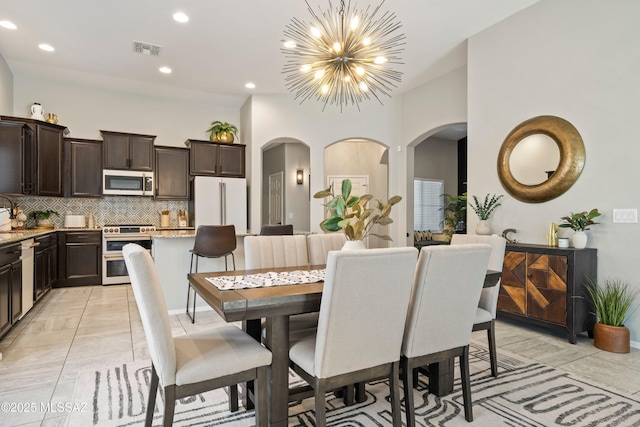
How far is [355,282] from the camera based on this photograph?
1.53m

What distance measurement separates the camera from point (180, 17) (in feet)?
12.7

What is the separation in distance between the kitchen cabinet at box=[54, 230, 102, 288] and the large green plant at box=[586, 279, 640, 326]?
247 inches

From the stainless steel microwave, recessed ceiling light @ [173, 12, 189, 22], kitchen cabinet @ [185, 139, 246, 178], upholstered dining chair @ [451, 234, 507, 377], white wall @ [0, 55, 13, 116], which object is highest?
recessed ceiling light @ [173, 12, 189, 22]

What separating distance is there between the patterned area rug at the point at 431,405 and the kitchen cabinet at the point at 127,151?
425 cm

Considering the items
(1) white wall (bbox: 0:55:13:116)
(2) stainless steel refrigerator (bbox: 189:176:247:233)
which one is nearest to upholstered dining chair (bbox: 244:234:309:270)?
(2) stainless steel refrigerator (bbox: 189:176:247:233)

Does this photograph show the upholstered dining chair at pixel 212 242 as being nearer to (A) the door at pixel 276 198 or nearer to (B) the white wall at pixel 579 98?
(B) the white wall at pixel 579 98

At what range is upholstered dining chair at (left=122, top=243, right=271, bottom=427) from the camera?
148 centimetres

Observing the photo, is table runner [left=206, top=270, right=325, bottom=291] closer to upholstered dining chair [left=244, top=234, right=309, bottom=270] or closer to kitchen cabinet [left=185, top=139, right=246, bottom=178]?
upholstered dining chair [left=244, top=234, right=309, bottom=270]

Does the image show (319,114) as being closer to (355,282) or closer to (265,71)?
(265,71)

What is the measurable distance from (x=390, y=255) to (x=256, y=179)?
16.5ft

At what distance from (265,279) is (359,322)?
2.22ft

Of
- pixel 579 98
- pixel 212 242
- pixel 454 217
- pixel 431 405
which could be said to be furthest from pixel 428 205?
pixel 431 405

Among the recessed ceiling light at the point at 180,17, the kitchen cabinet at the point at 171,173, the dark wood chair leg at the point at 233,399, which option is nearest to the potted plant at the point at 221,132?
the kitchen cabinet at the point at 171,173

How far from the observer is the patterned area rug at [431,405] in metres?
1.98
